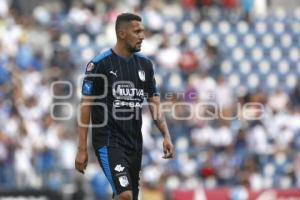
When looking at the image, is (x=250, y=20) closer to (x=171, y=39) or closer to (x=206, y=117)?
(x=171, y=39)

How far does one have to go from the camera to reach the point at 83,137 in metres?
8.86

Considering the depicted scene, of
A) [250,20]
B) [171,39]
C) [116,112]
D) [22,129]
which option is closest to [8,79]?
[22,129]

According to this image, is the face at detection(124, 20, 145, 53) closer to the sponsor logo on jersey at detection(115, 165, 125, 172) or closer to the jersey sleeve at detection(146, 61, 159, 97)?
the jersey sleeve at detection(146, 61, 159, 97)

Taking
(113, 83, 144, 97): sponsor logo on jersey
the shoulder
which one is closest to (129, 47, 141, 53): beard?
the shoulder

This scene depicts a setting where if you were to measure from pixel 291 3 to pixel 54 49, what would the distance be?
6.43 metres

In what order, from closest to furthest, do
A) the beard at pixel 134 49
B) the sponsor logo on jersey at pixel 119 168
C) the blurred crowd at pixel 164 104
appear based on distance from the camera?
the sponsor logo on jersey at pixel 119 168 → the beard at pixel 134 49 → the blurred crowd at pixel 164 104

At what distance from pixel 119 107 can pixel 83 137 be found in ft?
1.49

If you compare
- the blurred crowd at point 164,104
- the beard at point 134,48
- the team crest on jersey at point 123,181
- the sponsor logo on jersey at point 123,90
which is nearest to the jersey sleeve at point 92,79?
the sponsor logo on jersey at point 123,90

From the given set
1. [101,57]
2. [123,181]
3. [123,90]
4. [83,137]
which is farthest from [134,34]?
[123,181]

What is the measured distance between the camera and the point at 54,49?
19094 mm

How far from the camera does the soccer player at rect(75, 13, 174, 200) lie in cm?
894

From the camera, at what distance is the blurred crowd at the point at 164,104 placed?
16.8 m

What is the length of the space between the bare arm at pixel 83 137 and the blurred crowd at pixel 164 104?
24.5ft

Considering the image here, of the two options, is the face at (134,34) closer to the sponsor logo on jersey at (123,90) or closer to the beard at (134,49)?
the beard at (134,49)
